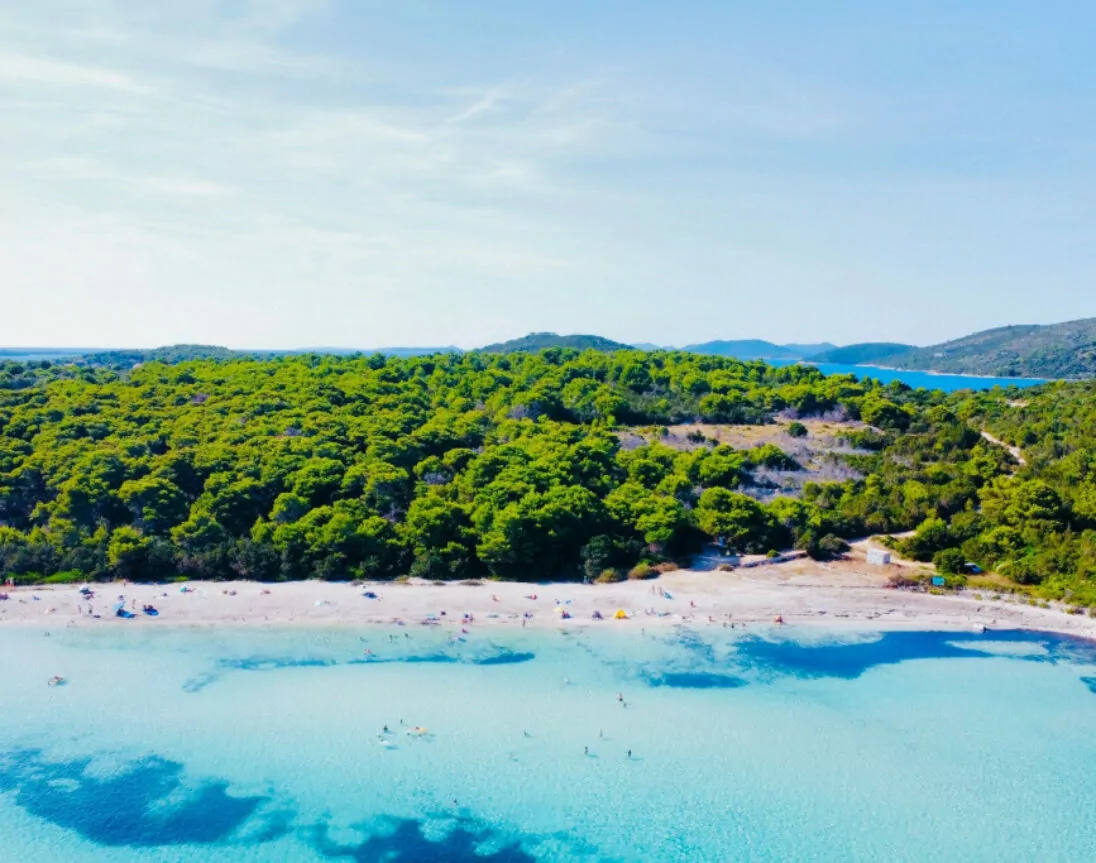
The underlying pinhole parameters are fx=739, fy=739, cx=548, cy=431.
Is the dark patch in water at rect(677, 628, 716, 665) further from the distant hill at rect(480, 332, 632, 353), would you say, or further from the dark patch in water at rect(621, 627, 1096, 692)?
the distant hill at rect(480, 332, 632, 353)

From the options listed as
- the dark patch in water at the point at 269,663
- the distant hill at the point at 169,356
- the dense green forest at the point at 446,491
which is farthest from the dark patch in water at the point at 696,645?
the distant hill at the point at 169,356

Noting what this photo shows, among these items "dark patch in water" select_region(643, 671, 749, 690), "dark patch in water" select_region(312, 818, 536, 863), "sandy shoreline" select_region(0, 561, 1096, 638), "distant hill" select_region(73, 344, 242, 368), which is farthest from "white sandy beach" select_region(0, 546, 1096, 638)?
"distant hill" select_region(73, 344, 242, 368)

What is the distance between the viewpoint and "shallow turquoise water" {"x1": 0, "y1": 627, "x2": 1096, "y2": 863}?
20812 mm

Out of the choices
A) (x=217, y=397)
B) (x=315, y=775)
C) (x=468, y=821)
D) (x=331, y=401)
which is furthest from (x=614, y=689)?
(x=217, y=397)

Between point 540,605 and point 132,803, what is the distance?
1778 centimetres

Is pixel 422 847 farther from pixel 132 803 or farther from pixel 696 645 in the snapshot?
pixel 696 645

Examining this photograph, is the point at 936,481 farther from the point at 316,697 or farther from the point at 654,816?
the point at 316,697

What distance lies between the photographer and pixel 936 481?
156 ft

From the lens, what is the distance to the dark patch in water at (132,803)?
2080 centimetres

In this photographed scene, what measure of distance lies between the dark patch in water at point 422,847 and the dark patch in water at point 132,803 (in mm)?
1909

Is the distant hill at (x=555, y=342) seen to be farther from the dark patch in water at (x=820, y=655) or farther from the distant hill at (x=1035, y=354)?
the dark patch in water at (x=820, y=655)

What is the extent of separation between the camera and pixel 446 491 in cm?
4209

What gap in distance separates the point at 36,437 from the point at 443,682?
111ft

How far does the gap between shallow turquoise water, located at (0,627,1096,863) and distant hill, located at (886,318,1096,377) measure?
140m
